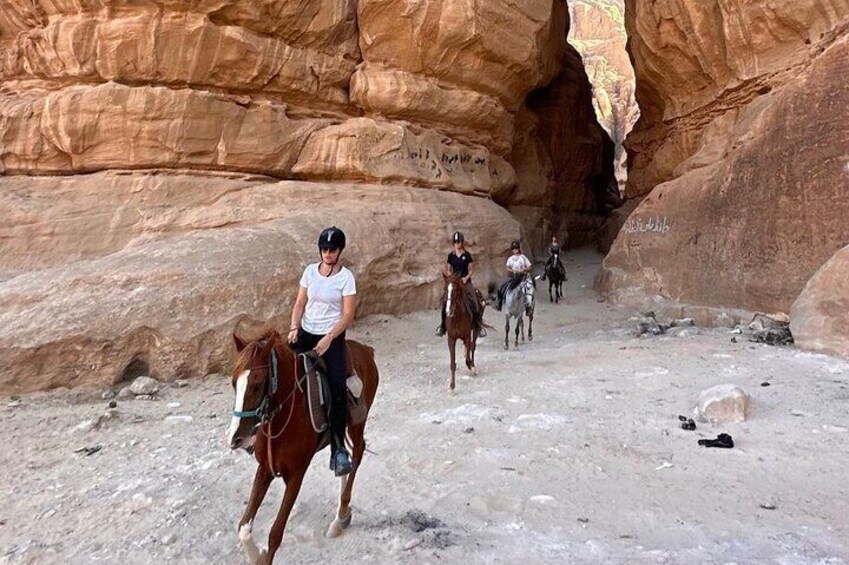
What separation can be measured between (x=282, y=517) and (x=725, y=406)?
16.6 ft

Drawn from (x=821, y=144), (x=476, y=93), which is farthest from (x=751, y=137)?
(x=476, y=93)

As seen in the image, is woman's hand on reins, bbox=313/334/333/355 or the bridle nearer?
the bridle

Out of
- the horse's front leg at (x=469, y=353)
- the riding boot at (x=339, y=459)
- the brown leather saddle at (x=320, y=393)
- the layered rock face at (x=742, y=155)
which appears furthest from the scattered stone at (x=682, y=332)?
the riding boot at (x=339, y=459)

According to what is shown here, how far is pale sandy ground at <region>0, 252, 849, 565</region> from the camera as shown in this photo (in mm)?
3650

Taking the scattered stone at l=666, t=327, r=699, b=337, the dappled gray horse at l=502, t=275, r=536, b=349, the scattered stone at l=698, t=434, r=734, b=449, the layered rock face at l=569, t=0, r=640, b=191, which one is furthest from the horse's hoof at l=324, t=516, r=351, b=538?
the layered rock face at l=569, t=0, r=640, b=191

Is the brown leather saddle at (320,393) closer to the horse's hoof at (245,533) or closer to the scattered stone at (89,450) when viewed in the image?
the horse's hoof at (245,533)

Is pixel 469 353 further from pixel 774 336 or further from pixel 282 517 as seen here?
pixel 282 517

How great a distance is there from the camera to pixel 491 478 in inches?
184

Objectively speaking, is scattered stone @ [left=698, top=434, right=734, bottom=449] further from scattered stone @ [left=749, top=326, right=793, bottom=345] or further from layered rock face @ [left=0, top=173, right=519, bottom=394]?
layered rock face @ [left=0, top=173, right=519, bottom=394]

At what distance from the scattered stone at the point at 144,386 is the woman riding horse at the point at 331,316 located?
4858 mm

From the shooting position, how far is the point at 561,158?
2988 cm

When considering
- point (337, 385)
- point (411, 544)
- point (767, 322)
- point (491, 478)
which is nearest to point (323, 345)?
point (337, 385)

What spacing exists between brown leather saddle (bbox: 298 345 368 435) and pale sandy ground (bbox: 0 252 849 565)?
2.83ft

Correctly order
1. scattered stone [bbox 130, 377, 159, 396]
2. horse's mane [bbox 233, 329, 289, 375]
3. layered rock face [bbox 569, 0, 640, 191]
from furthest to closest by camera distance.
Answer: layered rock face [bbox 569, 0, 640, 191]
scattered stone [bbox 130, 377, 159, 396]
horse's mane [bbox 233, 329, 289, 375]
